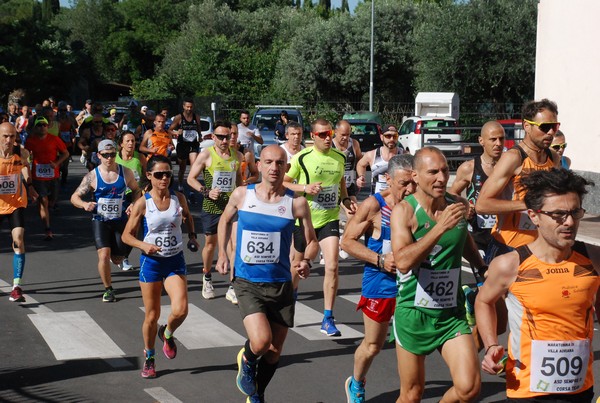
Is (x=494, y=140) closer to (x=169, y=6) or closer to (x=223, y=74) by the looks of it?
(x=223, y=74)

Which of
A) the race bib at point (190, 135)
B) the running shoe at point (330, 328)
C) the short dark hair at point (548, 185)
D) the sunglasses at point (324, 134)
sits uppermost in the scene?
the short dark hair at point (548, 185)

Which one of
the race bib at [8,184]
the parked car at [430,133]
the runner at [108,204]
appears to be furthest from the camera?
the parked car at [430,133]

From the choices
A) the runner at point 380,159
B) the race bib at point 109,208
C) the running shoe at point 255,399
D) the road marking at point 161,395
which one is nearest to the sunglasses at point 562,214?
the running shoe at point 255,399

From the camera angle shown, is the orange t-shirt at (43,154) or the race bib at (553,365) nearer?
the race bib at (553,365)

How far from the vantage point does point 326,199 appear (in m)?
10.3

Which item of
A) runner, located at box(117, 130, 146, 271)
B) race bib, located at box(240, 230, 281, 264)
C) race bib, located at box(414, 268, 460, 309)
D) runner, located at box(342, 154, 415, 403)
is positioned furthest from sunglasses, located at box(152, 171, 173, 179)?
runner, located at box(117, 130, 146, 271)

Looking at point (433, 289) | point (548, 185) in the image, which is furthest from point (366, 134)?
point (548, 185)

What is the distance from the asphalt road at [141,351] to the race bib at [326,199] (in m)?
1.20

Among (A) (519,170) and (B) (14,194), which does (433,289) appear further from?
(B) (14,194)

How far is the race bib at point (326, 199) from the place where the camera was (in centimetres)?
1023

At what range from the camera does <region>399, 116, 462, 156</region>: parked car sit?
104ft

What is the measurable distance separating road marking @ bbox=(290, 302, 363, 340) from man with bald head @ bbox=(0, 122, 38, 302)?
3199 millimetres

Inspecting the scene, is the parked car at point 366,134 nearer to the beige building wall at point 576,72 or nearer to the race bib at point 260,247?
the beige building wall at point 576,72

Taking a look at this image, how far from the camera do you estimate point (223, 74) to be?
5872cm
